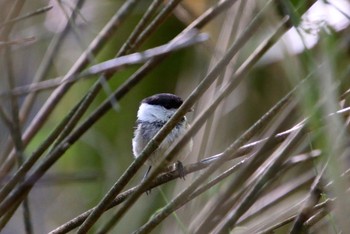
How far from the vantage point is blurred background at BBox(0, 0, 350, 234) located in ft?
4.03

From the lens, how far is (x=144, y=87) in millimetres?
3098

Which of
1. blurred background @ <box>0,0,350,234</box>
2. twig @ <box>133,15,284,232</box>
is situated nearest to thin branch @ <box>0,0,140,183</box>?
blurred background @ <box>0,0,350,234</box>

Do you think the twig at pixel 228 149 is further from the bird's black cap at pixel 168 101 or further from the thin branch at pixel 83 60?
the bird's black cap at pixel 168 101

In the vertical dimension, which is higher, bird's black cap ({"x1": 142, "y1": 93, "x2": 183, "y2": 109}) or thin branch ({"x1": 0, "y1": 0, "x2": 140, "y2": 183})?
bird's black cap ({"x1": 142, "y1": 93, "x2": 183, "y2": 109})

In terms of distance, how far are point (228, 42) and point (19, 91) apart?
52 cm

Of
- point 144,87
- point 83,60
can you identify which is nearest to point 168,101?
point 83,60

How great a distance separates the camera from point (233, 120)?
2082 millimetres

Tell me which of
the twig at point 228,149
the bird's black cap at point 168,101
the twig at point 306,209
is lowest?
the twig at point 306,209

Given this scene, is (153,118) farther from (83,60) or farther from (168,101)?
(83,60)

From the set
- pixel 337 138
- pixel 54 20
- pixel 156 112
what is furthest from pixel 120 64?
pixel 54 20

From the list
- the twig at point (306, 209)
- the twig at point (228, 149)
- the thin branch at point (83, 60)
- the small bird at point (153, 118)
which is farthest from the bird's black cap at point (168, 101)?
the twig at point (306, 209)

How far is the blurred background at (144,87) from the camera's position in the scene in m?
1.23

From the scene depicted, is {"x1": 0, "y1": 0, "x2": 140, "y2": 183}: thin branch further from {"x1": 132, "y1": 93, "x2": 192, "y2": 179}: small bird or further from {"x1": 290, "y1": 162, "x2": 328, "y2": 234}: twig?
{"x1": 290, "y1": 162, "x2": 328, "y2": 234}: twig

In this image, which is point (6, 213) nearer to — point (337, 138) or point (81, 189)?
point (337, 138)
